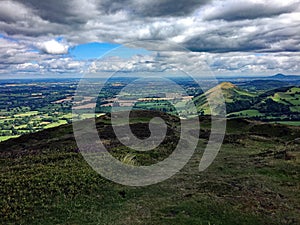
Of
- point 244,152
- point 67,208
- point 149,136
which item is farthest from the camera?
point 149,136

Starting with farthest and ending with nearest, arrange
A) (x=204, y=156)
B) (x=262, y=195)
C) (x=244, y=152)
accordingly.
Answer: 1. (x=244, y=152)
2. (x=204, y=156)
3. (x=262, y=195)

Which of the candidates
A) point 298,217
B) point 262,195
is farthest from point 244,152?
point 298,217

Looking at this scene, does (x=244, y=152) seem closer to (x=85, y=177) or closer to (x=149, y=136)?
(x=149, y=136)

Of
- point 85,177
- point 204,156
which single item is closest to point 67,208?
point 85,177

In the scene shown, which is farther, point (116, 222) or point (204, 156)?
point (204, 156)

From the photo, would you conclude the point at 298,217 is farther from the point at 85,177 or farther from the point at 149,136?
the point at 149,136

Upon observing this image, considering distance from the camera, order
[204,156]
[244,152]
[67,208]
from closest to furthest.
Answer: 1. [67,208]
2. [204,156]
3. [244,152]
